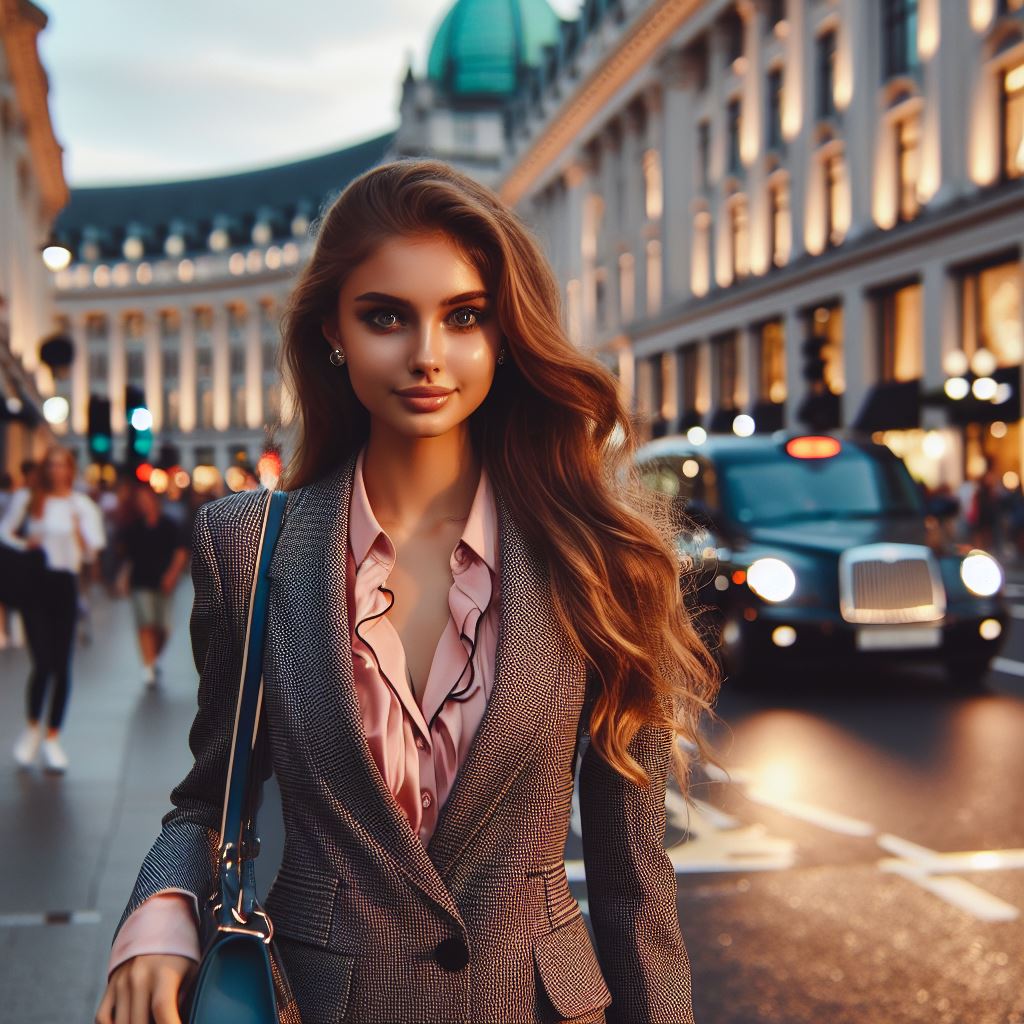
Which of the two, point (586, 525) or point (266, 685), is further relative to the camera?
point (586, 525)

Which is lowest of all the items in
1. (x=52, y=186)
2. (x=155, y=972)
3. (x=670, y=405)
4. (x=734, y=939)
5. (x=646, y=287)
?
(x=734, y=939)

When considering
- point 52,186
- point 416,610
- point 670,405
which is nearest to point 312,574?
point 416,610

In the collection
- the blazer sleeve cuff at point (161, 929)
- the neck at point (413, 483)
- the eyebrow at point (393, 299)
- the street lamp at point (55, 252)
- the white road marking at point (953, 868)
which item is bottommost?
the white road marking at point (953, 868)

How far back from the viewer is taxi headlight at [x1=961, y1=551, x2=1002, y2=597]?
1117cm

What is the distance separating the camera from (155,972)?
1677 mm

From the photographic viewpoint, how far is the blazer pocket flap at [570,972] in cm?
179

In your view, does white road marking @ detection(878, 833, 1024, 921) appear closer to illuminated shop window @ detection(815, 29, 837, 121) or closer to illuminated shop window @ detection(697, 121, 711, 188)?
illuminated shop window @ detection(815, 29, 837, 121)

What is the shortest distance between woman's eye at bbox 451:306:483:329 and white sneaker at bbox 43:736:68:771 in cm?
673

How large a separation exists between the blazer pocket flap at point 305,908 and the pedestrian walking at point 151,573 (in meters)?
10.8

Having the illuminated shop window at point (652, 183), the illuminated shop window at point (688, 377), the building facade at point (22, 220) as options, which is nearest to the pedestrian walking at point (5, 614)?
the building facade at point (22, 220)

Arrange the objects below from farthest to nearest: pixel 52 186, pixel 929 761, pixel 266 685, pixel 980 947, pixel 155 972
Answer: pixel 52 186, pixel 929 761, pixel 980 947, pixel 266 685, pixel 155 972

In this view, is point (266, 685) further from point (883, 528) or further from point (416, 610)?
point (883, 528)

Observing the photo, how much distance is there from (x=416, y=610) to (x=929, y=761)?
6.74 metres

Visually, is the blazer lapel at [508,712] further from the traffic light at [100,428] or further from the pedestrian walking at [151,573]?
the traffic light at [100,428]
